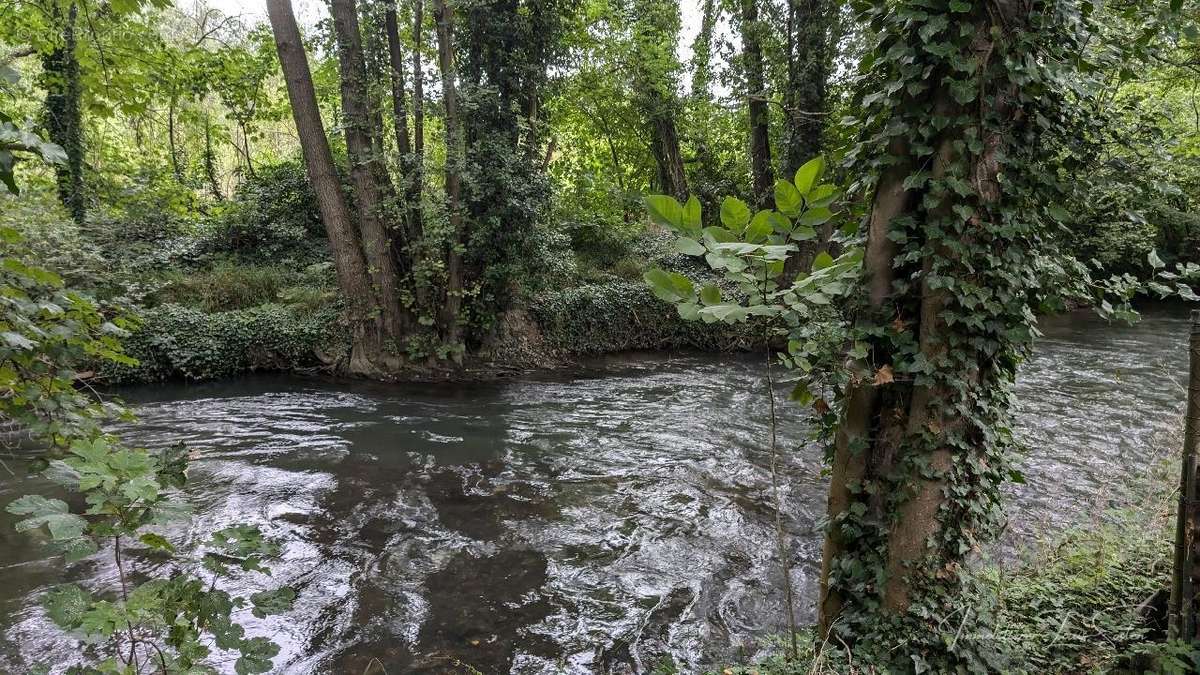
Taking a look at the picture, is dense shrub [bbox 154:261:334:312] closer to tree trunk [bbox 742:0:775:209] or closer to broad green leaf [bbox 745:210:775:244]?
tree trunk [bbox 742:0:775:209]

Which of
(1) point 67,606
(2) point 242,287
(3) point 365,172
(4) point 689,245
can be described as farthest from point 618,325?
(1) point 67,606

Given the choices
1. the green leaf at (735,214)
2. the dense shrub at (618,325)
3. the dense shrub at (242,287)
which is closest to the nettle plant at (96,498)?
the green leaf at (735,214)

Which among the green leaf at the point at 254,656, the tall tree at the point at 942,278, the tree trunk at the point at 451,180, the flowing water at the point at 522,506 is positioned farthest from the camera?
Result: the tree trunk at the point at 451,180

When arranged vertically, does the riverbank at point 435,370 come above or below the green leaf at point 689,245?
below

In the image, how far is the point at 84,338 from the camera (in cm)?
209

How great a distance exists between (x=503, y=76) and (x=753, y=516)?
9.12 m

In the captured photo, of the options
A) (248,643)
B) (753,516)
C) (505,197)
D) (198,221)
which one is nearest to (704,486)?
(753,516)

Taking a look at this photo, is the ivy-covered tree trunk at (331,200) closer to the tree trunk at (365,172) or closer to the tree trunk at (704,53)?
the tree trunk at (365,172)

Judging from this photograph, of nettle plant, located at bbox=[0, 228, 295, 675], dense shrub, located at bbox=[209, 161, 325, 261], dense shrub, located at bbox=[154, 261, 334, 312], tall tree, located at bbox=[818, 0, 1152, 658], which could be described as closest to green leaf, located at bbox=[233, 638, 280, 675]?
nettle plant, located at bbox=[0, 228, 295, 675]

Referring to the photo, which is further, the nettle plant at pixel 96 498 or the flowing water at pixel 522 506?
the flowing water at pixel 522 506

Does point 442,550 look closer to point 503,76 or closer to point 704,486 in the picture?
point 704,486

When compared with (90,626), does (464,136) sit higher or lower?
higher

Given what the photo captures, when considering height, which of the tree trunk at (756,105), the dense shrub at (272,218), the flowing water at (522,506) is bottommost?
the flowing water at (522,506)

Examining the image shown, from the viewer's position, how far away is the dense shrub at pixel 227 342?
32.7 feet
